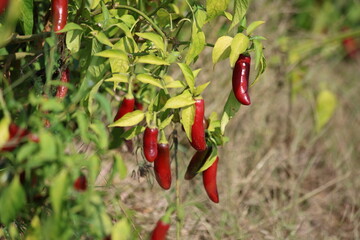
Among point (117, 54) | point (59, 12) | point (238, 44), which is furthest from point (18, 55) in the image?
point (238, 44)

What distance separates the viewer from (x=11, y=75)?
72.4 inches

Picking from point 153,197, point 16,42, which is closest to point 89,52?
point 16,42

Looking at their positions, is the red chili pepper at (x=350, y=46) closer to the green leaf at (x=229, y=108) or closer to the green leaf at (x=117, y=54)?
the green leaf at (x=229, y=108)

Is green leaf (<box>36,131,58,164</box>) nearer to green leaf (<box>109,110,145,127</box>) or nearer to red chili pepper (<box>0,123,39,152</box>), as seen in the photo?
red chili pepper (<box>0,123,39,152</box>)

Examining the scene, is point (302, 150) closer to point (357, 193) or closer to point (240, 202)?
point (357, 193)

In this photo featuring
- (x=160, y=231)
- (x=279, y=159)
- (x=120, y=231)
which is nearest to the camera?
(x=120, y=231)

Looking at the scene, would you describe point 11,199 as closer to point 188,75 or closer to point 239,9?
point 188,75

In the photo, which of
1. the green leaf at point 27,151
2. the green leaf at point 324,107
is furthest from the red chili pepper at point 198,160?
the green leaf at point 324,107

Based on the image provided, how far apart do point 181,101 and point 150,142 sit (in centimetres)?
15

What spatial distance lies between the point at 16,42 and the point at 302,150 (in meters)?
1.87

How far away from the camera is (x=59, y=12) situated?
58.6 inches

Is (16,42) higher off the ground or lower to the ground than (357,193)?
higher

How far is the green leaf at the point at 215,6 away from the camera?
148 centimetres

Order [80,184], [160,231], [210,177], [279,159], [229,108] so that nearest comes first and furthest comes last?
[80,184] → [229,108] → [210,177] → [160,231] → [279,159]
